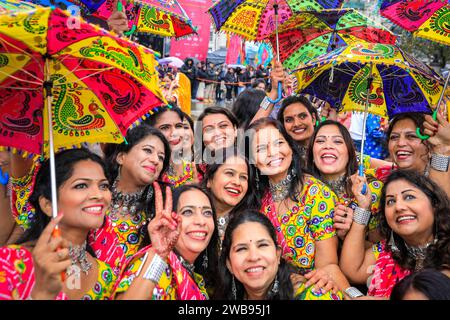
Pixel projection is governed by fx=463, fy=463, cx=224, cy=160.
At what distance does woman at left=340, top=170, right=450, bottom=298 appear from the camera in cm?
315

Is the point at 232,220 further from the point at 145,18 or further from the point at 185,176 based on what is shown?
the point at 145,18

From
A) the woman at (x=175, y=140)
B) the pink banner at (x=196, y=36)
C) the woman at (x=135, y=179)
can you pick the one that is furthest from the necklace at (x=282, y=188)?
the pink banner at (x=196, y=36)

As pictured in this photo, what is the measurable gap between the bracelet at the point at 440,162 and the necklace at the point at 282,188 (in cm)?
117

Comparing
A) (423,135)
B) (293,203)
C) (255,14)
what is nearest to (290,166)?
(293,203)

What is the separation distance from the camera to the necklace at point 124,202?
3701 mm

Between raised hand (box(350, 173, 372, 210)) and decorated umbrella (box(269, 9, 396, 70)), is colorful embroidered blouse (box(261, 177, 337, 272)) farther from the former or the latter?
decorated umbrella (box(269, 9, 396, 70))

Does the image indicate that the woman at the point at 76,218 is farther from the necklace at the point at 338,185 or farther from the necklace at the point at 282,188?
the necklace at the point at 338,185

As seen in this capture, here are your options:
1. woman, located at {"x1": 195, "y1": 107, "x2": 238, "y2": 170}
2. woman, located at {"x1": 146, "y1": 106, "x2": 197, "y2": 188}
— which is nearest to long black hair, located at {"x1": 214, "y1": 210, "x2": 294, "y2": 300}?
woman, located at {"x1": 146, "y1": 106, "x2": 197, "y2": 188}

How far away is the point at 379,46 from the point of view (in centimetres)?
383

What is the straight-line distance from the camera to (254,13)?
17.3ft

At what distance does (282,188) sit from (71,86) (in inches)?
73.5

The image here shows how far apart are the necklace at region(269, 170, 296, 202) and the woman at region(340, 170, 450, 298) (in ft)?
2.47

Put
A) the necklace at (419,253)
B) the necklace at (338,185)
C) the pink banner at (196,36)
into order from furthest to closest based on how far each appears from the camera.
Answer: the pink banner at (196,36), the necklace at (338,185), the necklace at (419,253)
